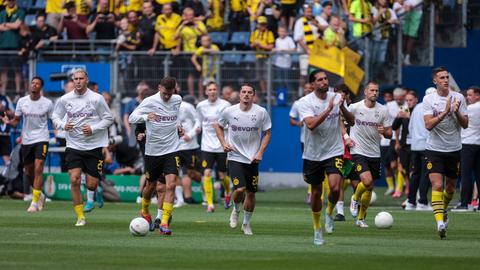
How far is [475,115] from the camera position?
2595 centimetres

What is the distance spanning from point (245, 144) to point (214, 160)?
304 inches

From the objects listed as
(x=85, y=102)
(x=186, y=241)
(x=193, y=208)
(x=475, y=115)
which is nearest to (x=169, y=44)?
(x=193, y=208)

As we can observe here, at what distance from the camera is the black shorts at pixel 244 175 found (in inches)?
780

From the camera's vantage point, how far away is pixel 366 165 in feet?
71.9

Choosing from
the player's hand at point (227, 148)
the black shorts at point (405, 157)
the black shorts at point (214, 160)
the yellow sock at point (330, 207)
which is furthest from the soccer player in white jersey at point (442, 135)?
the black shorts at point (405, 157)

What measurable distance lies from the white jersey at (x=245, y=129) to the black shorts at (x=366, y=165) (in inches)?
90.7

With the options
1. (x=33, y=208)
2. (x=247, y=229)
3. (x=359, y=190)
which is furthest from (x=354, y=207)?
(x=33, y=208)

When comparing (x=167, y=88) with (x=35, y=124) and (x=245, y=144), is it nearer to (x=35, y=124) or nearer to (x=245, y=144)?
(x=245, y=144)

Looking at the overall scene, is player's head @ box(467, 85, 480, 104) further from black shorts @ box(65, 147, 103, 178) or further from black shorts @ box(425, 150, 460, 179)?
black shorts @ box(65, 147, 103, 178)

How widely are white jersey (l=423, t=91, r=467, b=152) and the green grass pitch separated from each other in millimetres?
1383

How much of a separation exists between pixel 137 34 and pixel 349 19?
5847 mm

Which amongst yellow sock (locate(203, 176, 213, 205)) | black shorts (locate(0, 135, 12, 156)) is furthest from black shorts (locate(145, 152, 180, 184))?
black shorts (locate(0, 135, 12, 156))

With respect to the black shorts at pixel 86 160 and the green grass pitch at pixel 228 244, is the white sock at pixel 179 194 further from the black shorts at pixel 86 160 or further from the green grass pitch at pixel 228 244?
the black shorts at pixel 86 160

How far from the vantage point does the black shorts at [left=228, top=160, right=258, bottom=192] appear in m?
19.8
